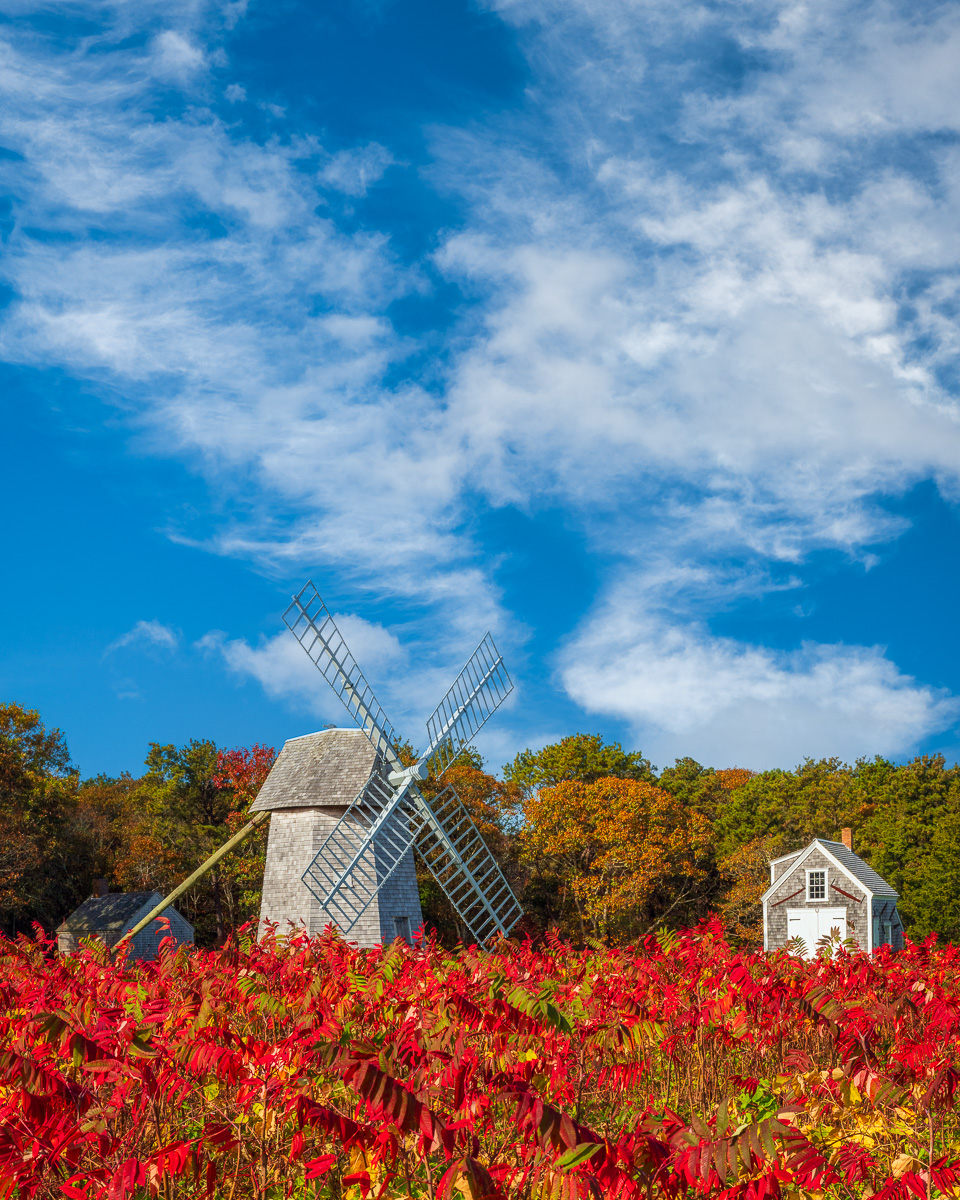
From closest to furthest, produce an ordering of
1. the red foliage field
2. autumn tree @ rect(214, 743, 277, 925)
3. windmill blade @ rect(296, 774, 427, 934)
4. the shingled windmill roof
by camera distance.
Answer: the red foliage field < windmill blade @ rect(296, 774, 427, 934) < the shingled windmill roof < autumn tree @ rect(214, 743, 277, 925)

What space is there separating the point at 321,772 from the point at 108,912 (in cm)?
1239

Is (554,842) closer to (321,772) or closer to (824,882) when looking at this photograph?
(824,882)

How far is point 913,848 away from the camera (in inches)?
1718

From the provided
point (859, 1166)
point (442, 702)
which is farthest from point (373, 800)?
point (859, 1166)

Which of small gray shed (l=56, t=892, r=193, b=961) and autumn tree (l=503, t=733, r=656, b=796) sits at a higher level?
autumn tree (l=503, t=733, r=656, b=796)

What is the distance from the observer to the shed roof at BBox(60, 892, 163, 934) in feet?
113

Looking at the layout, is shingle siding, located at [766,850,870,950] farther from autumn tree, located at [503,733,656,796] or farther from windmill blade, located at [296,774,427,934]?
windmill blade, located at [296,774,427,934]

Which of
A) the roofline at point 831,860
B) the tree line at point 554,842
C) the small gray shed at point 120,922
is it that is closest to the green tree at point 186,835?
the tree line at point 554,842

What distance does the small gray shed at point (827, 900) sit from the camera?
128 ft

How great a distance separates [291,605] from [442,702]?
5105 millimetres

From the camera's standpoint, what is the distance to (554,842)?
130 feet

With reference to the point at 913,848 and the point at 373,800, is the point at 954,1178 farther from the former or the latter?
the point at 913,848

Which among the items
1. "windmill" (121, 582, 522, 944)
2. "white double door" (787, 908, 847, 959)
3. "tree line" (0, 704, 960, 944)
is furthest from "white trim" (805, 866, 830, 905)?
"windmill" (121, 582, 522, 944)

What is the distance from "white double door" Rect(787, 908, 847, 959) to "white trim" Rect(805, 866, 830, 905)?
36cm
